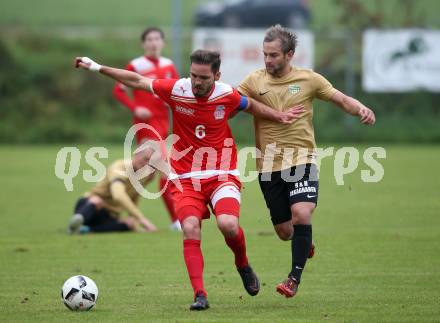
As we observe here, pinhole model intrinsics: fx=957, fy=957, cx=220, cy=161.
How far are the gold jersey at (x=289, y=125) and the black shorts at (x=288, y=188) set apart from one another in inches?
2.9

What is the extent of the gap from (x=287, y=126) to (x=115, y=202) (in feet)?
15.7

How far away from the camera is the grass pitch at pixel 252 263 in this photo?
716 cm

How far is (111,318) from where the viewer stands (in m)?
6.90

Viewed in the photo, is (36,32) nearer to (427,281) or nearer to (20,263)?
(20,263)

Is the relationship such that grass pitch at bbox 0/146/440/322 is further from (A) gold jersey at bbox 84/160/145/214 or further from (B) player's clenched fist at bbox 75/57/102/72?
(B) player's clenched fist at bbox 75/57/102/72

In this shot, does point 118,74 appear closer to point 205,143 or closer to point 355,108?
point 205,143

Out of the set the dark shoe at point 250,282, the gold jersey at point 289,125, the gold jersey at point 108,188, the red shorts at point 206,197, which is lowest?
the gold jersey at point 108,188

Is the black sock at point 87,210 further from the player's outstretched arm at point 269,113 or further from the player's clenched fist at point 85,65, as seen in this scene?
the player's outstretched arm at point 269,113

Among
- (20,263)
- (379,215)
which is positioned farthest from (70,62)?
(20,263)

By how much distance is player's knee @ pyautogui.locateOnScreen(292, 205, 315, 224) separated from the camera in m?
7.71

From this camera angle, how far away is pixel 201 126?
25.3ft

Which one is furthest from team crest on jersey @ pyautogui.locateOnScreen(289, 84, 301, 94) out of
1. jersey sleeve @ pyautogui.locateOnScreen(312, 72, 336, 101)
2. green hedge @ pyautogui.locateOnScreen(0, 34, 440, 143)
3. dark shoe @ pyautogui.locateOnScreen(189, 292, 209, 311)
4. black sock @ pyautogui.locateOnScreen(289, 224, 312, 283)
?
green hedge @ pyautogui.locateOnScreen(0, 34, 440, 143)

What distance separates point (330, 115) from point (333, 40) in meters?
2.06

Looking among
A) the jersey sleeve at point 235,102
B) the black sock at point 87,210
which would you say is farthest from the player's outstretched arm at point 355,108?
the black sock at point 87,210
